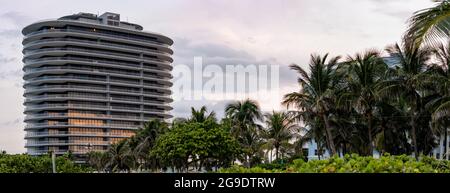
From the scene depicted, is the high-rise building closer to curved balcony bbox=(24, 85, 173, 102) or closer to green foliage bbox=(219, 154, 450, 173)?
curved balcony bbox=(24, 85, 173, 102)

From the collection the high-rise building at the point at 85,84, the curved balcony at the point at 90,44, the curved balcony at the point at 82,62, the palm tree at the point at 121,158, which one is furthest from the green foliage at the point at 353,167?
the curved balcony at the point at 90,44

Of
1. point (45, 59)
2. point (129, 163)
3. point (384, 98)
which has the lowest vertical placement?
point (129, 163)

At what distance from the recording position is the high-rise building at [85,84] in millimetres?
129625

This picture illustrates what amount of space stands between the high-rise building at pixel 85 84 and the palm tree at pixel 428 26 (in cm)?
11804

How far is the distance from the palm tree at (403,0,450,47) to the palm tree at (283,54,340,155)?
2460cm

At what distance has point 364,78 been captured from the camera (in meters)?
38.6

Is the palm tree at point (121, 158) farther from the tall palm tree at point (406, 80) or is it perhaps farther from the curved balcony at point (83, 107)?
the tall palm tree at point (406, 80)

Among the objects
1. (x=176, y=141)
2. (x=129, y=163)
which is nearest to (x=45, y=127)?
(x=129, y=163)

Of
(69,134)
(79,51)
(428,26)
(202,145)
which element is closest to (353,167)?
(428,26)

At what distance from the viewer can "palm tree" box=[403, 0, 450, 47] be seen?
43.9ft
